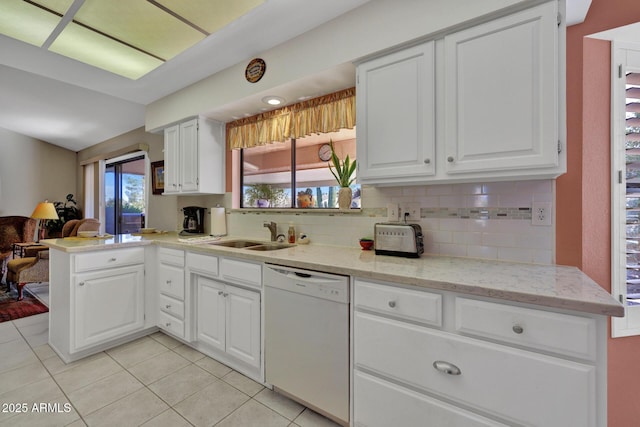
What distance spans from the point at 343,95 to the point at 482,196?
123cm

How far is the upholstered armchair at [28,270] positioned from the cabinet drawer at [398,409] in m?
4.58

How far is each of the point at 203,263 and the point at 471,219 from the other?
195 centimetres

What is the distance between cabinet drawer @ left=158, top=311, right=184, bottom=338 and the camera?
238 cm

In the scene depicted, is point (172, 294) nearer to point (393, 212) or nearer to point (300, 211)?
point (300, 211)

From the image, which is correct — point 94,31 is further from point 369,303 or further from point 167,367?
point 369,303

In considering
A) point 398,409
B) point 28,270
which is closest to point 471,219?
point 398,409

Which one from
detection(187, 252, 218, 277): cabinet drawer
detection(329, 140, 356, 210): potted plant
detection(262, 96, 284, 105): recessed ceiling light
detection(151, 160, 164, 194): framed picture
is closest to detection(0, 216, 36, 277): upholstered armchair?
detection(151, 160, 164, 194): framed picture

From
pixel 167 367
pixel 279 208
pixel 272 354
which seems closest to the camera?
pixel 272 354

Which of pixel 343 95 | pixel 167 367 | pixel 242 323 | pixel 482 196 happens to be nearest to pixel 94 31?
pixel 343 95

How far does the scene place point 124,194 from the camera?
5.11 meters

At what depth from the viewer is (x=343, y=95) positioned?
6.97ft

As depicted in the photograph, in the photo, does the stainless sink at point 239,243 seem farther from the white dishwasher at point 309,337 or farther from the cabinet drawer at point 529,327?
the cabinet drawer at point 529,327

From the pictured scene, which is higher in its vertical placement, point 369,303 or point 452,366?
point 369,303

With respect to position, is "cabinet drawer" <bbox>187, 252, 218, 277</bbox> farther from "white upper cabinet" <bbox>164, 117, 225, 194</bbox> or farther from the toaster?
the toaster
